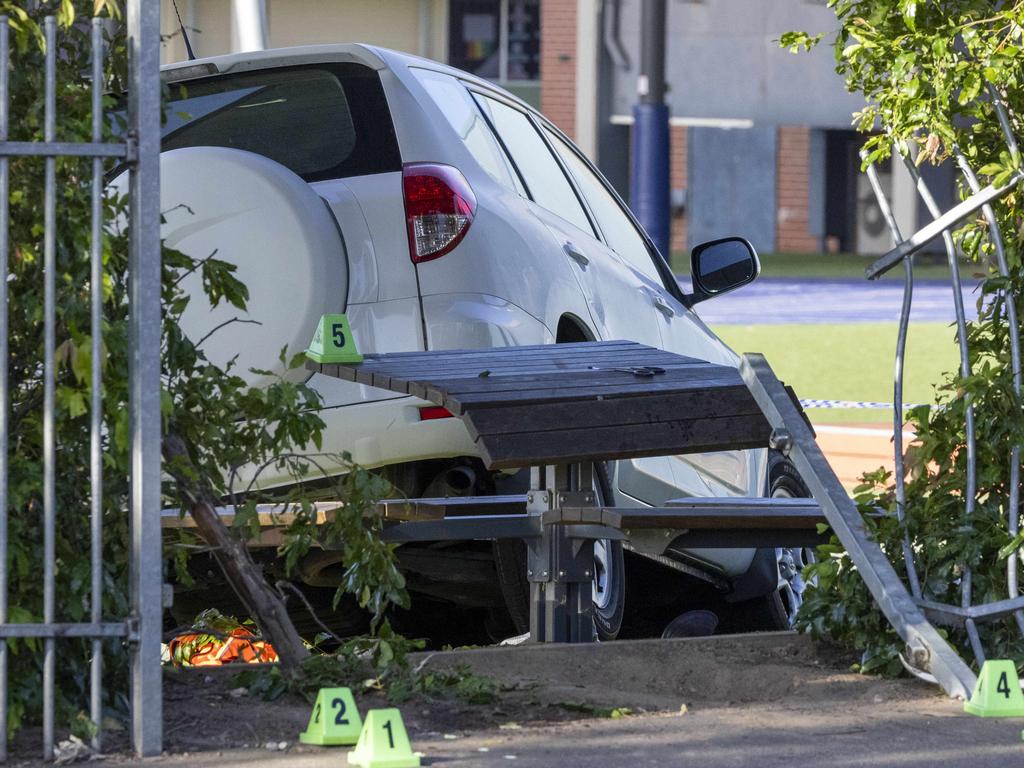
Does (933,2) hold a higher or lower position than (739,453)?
higher

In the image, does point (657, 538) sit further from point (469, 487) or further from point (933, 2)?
point (933, 2)

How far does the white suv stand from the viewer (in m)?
5.18

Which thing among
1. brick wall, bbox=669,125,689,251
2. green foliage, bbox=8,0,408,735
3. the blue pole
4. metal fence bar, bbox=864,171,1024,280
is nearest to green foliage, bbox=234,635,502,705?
green foliage, bbox=8,0,408,735

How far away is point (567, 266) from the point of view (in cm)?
583

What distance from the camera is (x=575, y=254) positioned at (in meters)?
5.98

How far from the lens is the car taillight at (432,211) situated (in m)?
5.25

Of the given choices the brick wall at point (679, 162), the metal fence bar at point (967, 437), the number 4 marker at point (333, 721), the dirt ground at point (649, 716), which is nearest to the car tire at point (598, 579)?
the dirt ground at point (649, 716)

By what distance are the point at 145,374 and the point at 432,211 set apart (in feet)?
5.99

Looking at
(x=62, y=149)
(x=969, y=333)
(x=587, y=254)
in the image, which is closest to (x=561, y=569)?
(x=969, y=333)

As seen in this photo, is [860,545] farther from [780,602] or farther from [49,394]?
[780,602]

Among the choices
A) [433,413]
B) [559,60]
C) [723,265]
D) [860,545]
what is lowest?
[860,545]

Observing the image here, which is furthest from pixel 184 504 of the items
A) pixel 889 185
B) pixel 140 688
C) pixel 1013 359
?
pixel 889 185

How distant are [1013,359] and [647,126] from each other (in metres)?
19.8

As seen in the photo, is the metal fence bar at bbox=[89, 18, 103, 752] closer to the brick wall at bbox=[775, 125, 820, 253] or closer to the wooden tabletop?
the wooden tabletop
